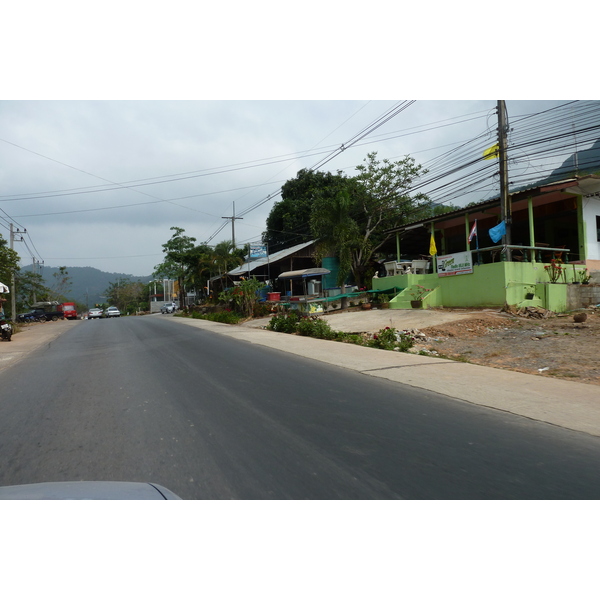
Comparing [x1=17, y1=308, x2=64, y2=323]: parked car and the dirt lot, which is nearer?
the dirt lot

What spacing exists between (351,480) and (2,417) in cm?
446

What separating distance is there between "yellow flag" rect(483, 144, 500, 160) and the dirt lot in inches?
231

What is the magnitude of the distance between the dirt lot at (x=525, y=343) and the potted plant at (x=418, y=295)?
3.77 m

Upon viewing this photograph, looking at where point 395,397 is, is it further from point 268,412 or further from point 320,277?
point 320,277

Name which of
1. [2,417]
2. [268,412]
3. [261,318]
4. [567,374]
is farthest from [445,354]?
[261,318]

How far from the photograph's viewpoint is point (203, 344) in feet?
41.0

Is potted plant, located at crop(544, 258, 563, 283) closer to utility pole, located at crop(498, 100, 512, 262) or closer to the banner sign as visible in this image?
utility pole, located at crop(498, 100, 512, 262)

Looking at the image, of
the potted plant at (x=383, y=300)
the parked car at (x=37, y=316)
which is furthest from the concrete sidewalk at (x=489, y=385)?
the parked car at (x=37, y=316)

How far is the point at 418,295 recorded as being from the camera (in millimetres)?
19125

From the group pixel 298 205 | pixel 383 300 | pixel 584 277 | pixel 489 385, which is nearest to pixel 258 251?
pixel 298 205

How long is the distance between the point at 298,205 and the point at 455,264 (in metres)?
22.2

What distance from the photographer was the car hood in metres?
2.24

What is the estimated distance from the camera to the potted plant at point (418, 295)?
1845cm

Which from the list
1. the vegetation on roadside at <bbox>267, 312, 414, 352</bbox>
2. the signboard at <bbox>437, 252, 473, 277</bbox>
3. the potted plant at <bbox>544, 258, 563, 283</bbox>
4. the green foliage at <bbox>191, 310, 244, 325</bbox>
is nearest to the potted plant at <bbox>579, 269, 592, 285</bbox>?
the potted plant at <bbox>544, 258, 563, 283</bbox>
